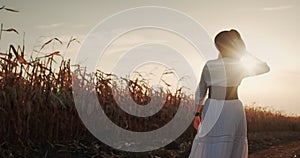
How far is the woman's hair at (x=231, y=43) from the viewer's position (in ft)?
15.3

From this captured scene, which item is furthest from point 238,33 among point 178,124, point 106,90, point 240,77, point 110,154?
point 178,124

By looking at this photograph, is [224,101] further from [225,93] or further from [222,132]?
[222,132]

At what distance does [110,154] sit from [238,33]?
9.53 feet

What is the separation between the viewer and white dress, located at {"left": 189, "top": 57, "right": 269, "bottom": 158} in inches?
185

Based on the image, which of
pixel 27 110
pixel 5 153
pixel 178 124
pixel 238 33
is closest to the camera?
pixel 238 33

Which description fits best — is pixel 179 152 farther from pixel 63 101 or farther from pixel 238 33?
→ pixel 238 33

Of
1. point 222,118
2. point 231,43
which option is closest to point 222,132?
point 222,118

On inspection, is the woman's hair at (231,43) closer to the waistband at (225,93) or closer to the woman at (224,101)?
the woman at (224,101)

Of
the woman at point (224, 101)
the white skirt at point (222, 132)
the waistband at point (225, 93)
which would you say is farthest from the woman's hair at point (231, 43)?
the white skirt at point (222, 132)

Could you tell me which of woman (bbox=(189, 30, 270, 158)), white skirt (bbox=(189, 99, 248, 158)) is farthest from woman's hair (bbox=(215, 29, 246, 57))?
white skirt (bbox=(189, 99, 248, 158))

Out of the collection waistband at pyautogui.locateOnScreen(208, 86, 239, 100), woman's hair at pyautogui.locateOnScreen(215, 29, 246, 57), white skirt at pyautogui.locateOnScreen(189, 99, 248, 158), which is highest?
woman's hair at pyautogui.locateOnScreen(215, 29, 246, 57)

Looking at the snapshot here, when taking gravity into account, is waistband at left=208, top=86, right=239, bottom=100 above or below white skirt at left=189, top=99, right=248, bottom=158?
above

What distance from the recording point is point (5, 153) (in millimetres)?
5695

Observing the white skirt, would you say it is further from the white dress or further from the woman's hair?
the woman's hair
